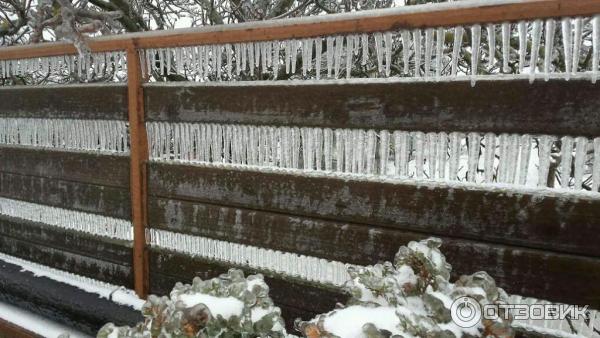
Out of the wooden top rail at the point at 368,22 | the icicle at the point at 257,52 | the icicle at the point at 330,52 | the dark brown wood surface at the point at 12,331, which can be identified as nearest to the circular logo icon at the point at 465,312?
the wooden top rail at the point at 368,22

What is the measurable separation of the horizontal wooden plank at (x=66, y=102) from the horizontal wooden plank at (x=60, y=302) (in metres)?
1.08

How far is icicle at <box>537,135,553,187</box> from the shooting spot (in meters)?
1.49

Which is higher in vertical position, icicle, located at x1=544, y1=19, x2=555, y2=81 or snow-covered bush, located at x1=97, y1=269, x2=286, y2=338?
icicle, located at x1=544, y1=19, x2=555, y2=81

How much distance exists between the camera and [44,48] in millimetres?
2719

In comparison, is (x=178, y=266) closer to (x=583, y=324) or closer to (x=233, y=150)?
(x=233, y=150)

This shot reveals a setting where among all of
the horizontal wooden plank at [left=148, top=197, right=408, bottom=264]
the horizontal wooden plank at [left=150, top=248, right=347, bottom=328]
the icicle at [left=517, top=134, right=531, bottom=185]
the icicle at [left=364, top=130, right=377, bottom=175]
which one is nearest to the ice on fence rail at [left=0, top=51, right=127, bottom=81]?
the horizontal wooden plank at [left=148, top=197, right=408, bottom=264]

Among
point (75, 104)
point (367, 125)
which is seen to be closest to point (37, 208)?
point (75, 104)

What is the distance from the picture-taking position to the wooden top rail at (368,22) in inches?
55.9

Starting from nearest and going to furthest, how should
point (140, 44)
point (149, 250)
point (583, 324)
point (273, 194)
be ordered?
1. point (583, 324)
2. point (273, 194)
3. point (140, 44)
4. point (149, 250)

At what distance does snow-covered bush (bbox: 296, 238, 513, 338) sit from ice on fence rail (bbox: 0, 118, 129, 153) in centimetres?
196

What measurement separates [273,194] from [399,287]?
1.15 metres

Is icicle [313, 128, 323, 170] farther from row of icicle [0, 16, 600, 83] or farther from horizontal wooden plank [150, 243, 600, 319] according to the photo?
horizontal wooden plank [150, 243, 600, 319]

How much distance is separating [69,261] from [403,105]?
2.46 metres

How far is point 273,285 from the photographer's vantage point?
2.15 m
